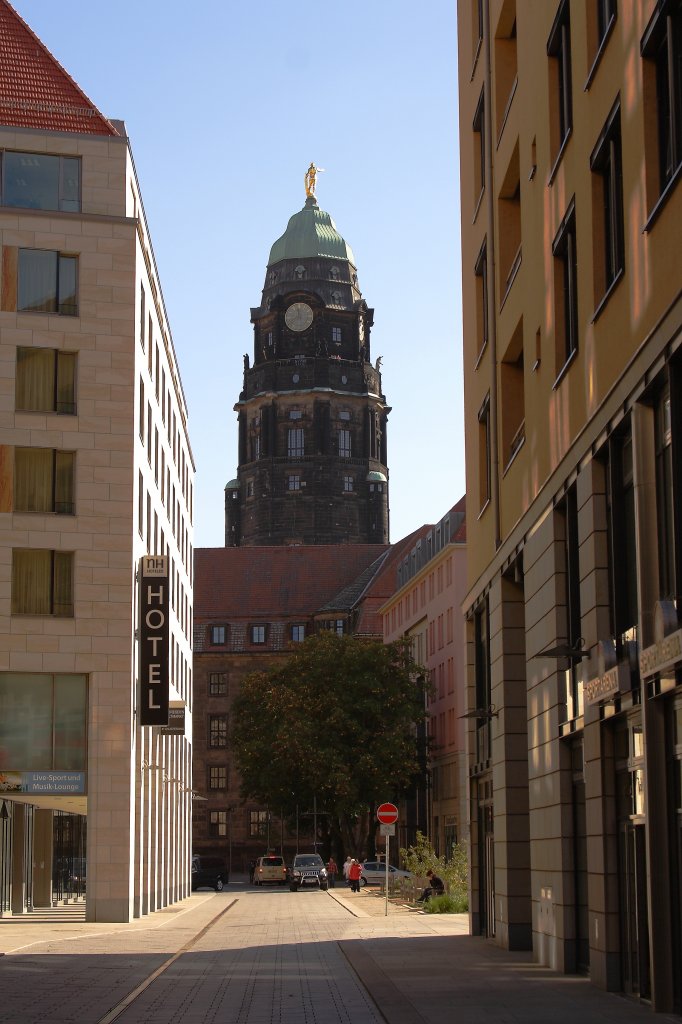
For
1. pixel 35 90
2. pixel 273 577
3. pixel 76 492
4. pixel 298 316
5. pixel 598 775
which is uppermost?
pixel 298 316

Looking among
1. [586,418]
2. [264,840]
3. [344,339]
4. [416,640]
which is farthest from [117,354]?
[344,339]

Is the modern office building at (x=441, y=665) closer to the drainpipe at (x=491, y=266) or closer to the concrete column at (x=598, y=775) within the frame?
the drainpipe at (x=491, y=266)

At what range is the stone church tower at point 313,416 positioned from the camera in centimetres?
13775

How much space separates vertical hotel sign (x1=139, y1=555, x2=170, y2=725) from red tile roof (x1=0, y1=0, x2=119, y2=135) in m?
11.4

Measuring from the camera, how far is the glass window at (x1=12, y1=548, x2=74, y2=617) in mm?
37125

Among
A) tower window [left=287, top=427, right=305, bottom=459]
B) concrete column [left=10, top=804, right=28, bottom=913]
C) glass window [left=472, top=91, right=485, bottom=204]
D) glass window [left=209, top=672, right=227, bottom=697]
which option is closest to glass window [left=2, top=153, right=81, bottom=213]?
glass window [left=472, top=91, right=485, bottom=204]

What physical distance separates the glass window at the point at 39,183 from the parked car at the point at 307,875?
133 feet

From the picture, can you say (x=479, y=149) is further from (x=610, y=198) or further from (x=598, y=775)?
(x=598, y=775)

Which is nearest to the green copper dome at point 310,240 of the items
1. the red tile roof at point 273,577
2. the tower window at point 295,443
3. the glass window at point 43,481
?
the tower window at point 295,443

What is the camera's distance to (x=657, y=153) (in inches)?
628

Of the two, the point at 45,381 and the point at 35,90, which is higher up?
the point at 35,90

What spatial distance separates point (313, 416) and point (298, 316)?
8877 millimetres

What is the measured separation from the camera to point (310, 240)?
142 meters

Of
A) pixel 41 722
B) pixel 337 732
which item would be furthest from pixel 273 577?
pixel 41 722
